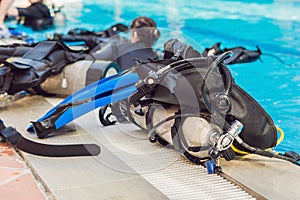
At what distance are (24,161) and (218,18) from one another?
733 cm

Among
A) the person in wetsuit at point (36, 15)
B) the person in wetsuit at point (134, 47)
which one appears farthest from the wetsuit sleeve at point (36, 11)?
the person in wetsuit at point (134, 47)

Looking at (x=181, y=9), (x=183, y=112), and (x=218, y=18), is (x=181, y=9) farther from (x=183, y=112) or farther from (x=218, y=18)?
(x=183, y=112)

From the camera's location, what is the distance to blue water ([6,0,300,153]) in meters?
4.29

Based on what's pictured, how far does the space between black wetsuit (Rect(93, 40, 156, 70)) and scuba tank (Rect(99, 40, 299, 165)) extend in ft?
3.02

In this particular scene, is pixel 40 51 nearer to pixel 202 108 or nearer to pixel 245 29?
pixel 202 108

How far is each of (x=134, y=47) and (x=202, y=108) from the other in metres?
1.53

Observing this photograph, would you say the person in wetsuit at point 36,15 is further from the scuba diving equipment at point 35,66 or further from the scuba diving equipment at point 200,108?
the scuba diving equipment at point 200,108

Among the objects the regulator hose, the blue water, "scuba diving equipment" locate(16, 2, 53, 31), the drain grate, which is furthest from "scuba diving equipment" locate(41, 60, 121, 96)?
"scuba diving equipment" locate(16, 2, 53, 31)

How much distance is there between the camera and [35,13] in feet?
26.2

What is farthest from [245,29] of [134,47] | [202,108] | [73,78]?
[202,108]

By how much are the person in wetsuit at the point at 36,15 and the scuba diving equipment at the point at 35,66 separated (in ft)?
13.9

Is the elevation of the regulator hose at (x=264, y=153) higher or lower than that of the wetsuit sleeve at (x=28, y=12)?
higher

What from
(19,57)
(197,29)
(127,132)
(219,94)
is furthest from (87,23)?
(219,94)

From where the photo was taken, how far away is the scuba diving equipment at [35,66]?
329 cm
